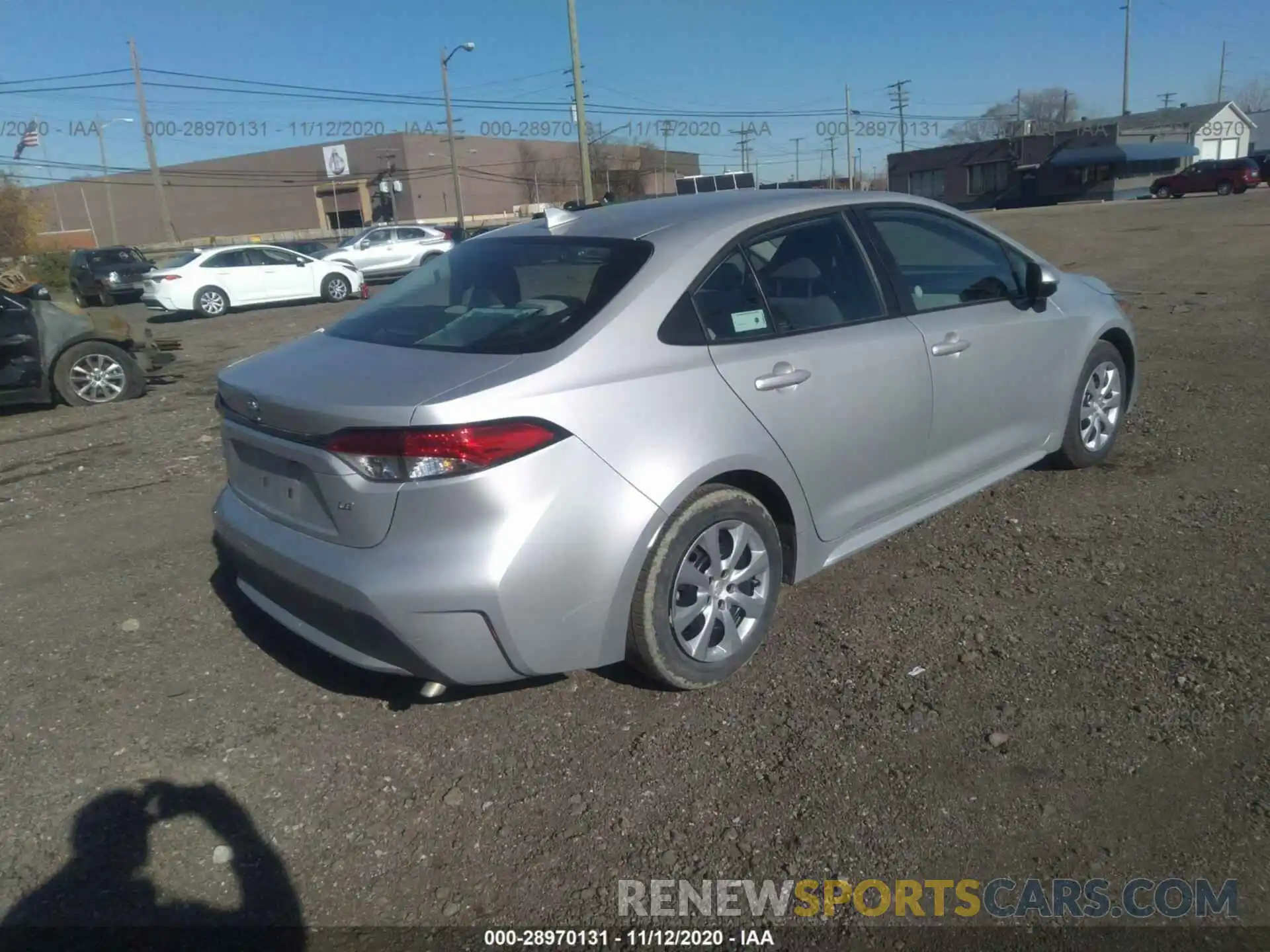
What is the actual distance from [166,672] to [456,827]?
1662mm

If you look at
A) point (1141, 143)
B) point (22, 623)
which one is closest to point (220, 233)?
point (1141, 143)

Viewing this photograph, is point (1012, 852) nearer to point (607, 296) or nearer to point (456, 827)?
point (456, 827)

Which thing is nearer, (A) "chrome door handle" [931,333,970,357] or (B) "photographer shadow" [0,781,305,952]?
(B) "photographer shadow" [0,781,305,952]

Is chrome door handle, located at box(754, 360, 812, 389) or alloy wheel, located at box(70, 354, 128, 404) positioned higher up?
chrome door handle, located at box(754, 360, 812, 389)

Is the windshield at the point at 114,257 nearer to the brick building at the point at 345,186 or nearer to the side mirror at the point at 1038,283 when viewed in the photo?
the side mirror at the point at 1038,283

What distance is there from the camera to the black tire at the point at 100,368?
30.4 ft

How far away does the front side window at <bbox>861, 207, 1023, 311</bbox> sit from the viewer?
418 centimetres

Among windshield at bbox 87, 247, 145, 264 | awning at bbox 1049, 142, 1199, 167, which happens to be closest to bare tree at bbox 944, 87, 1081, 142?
awning at bbox 1049, 142, 1199, 167

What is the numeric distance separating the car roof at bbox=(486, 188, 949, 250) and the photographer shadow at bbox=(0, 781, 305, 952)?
2371mm

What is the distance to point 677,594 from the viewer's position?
3236 millimetres

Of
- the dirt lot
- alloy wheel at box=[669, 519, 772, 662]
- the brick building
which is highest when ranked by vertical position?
the brick building

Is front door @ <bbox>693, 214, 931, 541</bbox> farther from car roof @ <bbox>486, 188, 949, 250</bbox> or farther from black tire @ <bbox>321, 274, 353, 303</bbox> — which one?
black tire @ <bbox>321, 274, 353, 303</bbox>

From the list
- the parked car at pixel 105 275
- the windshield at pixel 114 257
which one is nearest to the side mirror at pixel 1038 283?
the parked car at pixel 105 275

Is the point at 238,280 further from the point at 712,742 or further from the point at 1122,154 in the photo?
the point at 1122,154
